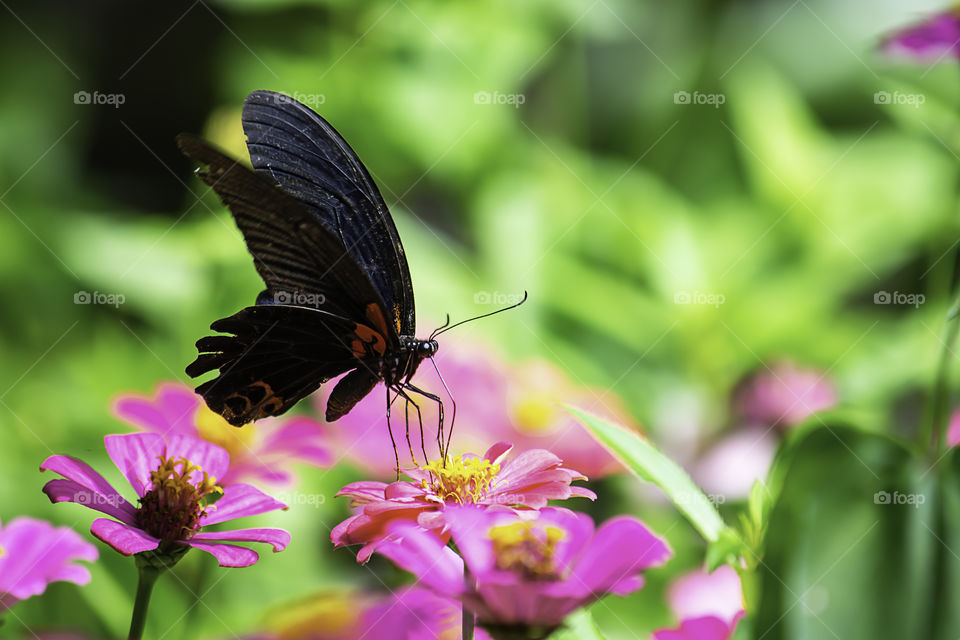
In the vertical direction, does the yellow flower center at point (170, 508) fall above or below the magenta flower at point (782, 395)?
below

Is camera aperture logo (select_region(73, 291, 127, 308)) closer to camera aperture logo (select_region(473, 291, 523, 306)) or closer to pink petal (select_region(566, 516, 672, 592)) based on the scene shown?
camera aperture logo (select_region(473, 291, 523, 306))

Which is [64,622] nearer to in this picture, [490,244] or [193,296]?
[193,296]

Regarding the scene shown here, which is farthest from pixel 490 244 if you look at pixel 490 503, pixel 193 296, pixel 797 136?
pixel 490 503

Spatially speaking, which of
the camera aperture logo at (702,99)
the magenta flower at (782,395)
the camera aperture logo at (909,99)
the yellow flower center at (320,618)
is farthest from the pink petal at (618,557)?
the camera aperture logo at (702,99)

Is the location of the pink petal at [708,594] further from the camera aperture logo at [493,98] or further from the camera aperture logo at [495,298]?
the camera aperture logo at [493,98]

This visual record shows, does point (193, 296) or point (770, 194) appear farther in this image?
point (770, 194)

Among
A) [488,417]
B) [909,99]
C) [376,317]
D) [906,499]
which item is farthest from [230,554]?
[909,99]

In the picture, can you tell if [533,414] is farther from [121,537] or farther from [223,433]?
[121,537]
